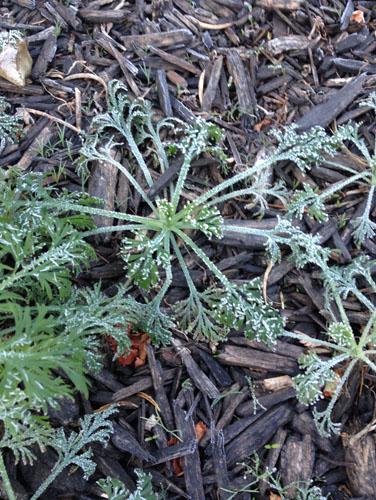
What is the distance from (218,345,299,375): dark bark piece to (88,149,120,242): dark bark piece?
3.34 ft

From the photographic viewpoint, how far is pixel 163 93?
2.96m

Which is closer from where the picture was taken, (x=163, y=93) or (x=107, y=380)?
(x=107, y=380)

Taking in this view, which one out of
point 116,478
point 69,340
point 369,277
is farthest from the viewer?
point 369,277

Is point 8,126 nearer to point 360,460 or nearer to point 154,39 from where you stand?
point 154,39

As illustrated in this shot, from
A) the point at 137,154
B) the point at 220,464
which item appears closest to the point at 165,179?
the point at 137,154

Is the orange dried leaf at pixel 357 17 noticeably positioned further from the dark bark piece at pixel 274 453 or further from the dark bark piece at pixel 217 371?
the dark bark piece at pixel 274 453

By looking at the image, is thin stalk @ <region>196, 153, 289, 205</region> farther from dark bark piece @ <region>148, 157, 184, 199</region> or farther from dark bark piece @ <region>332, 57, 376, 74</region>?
dark bark piece @ <region>332, 57, 376, 74</region>

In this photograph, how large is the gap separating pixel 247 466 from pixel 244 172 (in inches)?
61.6

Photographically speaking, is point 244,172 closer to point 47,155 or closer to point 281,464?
point 47,155

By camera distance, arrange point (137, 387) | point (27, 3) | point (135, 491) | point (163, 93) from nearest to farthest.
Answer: point (135, 491), point (137, 387), point (163, 93), point (27, 3)

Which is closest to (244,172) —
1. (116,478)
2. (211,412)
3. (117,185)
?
(117,185)

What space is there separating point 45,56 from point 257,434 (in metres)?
2.66

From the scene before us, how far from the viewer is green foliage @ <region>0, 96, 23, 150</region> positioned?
271 cm

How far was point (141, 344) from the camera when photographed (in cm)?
258
